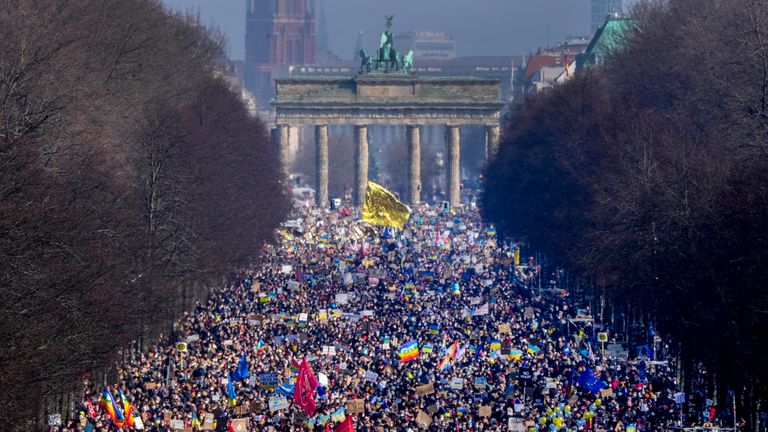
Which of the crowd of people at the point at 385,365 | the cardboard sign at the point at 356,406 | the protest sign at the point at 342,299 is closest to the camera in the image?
the crowd of people at the point at 385,365

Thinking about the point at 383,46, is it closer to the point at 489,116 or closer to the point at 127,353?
the point at 489,116

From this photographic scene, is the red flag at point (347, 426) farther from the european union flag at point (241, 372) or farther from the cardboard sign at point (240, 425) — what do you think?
the european union flag at point (241, 372)

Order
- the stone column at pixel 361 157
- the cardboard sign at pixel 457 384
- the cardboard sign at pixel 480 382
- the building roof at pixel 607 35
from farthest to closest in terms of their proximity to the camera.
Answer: the stone column at pixel 361 157
the building roof at pixel 607 35
the cardboard sign at pixel 480 382
the cardboard sign at pixel 457 384

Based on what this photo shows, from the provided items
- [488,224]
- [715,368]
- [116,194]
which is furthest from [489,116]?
[715,368]

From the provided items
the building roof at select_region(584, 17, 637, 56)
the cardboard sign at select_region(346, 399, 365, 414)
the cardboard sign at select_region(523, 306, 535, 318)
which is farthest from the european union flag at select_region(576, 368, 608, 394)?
the building roof at select_region(584, 17, 637, 56)

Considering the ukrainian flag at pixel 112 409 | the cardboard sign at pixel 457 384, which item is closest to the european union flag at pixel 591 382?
the cardboard sign at pixel 457 384

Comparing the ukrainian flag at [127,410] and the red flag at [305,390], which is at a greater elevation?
the red flag at [305,390]

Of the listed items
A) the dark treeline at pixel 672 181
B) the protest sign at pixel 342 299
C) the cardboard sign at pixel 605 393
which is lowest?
the protest sign at pixel 342 299

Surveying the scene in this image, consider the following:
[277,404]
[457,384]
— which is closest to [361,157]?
[457,384]
